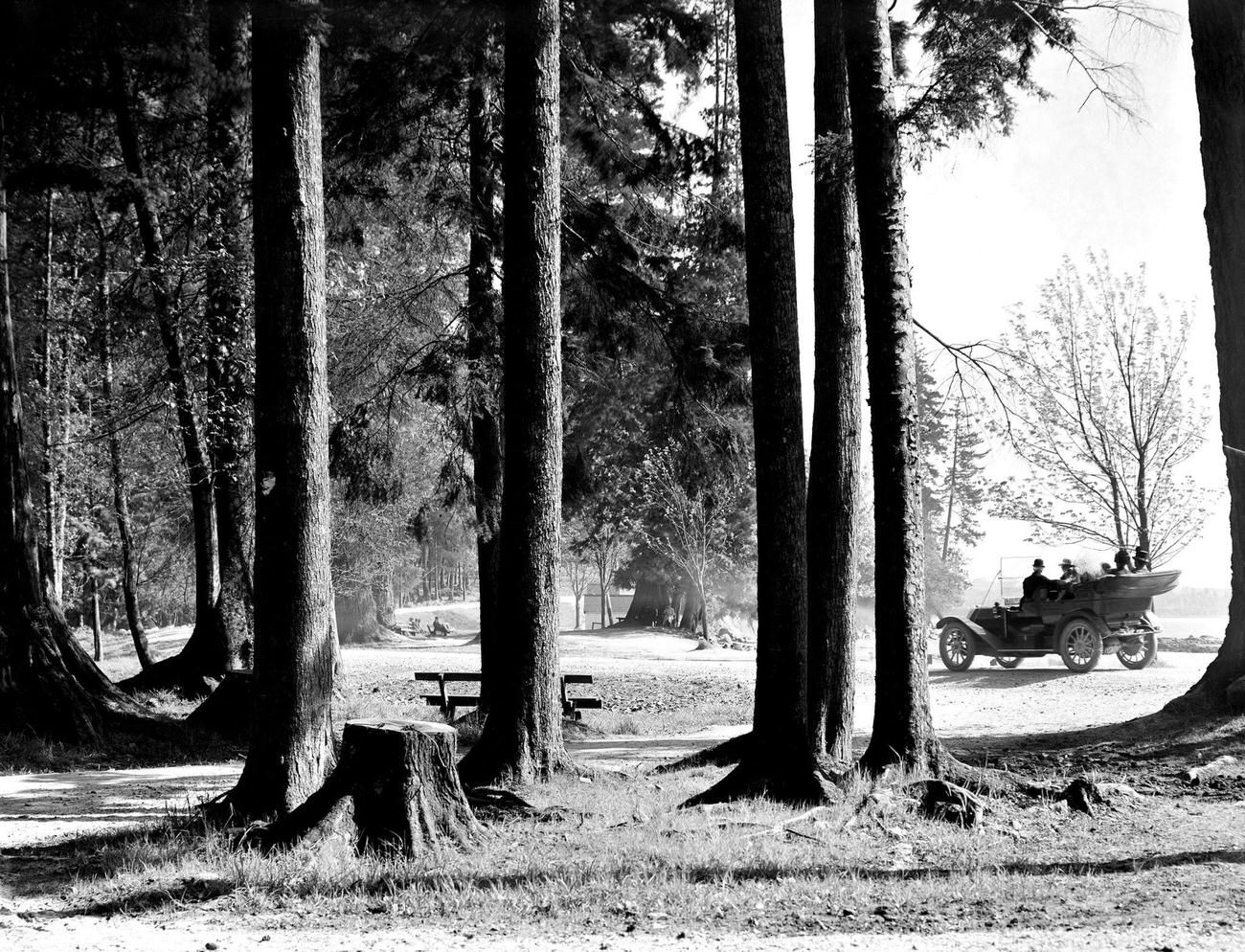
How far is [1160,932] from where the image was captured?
195 inches

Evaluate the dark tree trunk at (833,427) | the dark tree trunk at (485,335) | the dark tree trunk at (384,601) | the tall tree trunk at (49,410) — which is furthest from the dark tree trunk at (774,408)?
the dark tree trunk at (384,601)

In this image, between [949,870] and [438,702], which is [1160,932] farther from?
[438,702]

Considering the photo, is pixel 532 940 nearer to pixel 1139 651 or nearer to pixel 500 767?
pixel 500 767

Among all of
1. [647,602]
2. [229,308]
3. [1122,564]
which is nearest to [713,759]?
[229,308]

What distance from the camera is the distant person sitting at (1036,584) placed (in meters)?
19.4

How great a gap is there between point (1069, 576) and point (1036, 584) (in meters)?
0.55

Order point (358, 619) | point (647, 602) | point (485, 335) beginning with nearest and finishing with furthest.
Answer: point (485, 335) < point (358, 619) < point (647, 602)

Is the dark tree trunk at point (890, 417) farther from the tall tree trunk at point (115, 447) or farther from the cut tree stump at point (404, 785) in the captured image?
the tall tree trunk at point (115, 447)

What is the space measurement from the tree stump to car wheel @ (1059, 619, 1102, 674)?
14942 mm

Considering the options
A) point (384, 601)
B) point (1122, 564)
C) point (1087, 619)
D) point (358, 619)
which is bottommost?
point (358, 619)

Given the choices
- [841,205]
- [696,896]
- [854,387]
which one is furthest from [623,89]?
[696,896]

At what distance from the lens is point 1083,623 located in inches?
760

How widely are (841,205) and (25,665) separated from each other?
31.5ft

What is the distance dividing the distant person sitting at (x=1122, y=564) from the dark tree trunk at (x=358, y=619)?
2683cm
